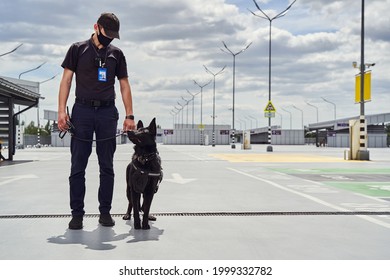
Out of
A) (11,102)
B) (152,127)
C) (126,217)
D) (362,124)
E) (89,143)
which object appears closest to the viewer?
(152,127)

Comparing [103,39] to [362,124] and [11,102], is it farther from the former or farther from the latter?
[362,124]

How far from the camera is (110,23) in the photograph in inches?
198

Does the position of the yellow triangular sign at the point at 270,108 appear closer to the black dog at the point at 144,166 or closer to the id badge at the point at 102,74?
the id badge at the point at 102,74

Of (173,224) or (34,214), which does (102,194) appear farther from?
(34,214)

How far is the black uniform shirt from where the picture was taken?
5.15 metres

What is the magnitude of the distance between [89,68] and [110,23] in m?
0.52

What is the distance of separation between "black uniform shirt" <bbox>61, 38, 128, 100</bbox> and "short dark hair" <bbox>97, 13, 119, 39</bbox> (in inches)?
10.1

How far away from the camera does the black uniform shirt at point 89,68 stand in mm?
5148

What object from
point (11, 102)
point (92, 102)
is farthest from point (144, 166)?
point (11, 102)

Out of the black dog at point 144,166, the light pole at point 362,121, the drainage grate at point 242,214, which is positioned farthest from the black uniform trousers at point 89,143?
the light pole at point 362,121

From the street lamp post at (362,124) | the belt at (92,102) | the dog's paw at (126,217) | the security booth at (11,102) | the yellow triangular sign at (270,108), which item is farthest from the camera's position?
the yellow triangular sign at (270,108)

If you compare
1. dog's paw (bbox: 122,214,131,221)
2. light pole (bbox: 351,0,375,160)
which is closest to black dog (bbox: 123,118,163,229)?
dog's paw (bbox: 122,214,131,221)
